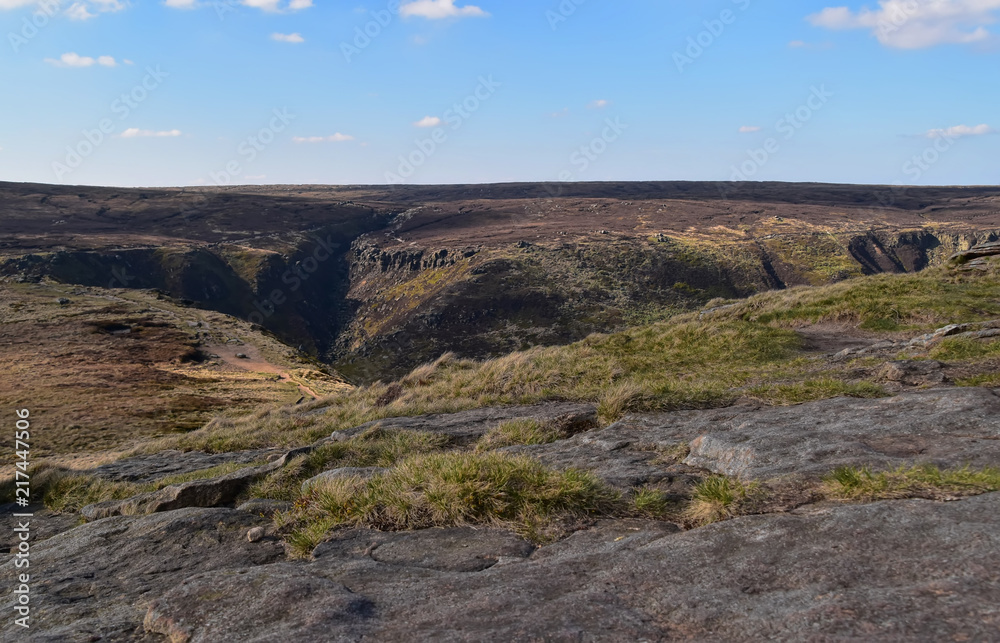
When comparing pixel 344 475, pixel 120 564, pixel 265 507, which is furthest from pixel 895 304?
pixel 120 564

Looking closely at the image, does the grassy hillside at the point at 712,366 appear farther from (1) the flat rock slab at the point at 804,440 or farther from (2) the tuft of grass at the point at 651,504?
(2) the tuft of grass at the point at 651,504

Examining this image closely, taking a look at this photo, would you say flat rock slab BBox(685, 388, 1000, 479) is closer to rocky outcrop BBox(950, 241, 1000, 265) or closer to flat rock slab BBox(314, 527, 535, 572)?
flat rock slab BBox(314, 527, 535, 572)

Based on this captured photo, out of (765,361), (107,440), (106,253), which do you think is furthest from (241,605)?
(106,253)

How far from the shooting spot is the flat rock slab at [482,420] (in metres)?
9.90

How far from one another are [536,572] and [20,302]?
64.7 meters

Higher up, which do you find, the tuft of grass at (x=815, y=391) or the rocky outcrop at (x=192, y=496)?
the tuft of grass at (x=815, y=391)

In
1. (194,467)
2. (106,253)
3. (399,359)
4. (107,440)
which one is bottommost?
(399,359)

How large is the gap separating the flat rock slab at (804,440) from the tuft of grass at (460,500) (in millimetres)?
743

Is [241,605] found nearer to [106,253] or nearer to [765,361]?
[765,361]

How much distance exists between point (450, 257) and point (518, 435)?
96222mm

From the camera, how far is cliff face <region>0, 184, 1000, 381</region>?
80.2 m

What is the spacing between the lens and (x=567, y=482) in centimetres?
572

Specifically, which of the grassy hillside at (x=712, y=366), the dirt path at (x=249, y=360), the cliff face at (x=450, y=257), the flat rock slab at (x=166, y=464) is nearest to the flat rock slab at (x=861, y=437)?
the grassy hillside at (x=712, y=366)

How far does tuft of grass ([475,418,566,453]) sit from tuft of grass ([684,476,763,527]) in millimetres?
3967
